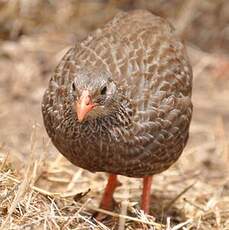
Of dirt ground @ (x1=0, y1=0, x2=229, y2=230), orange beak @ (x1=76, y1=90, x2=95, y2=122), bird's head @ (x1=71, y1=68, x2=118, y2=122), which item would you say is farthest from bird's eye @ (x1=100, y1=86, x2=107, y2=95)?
dirt ground @ (x1=0, y1=0, x2=229, y2=230)

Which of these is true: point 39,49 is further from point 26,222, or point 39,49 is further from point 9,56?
point 26,222

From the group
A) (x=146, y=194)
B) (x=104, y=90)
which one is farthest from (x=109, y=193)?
(x=104, y=90)

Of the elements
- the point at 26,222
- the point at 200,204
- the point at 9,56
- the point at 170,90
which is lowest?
the point at 9,56

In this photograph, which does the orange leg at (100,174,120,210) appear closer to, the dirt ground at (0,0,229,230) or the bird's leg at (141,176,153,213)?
the dirt ground at (0,0,229,230)

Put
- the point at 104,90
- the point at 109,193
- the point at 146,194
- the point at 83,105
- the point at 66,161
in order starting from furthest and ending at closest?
1. the point at 66,161
2. the point at 109,193
3. the point at 146,194
4. the point at 104,90
5. the point at 83,105

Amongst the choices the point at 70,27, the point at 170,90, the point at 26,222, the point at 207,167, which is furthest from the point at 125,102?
the point at 70,27

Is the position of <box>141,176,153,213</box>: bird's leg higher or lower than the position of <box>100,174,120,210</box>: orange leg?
higher

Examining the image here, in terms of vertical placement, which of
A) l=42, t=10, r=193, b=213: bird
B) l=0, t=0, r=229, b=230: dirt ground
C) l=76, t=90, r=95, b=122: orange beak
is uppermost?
l=76, t=90, r=95, b=122: orange beak

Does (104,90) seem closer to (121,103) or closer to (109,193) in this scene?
(121,103)
